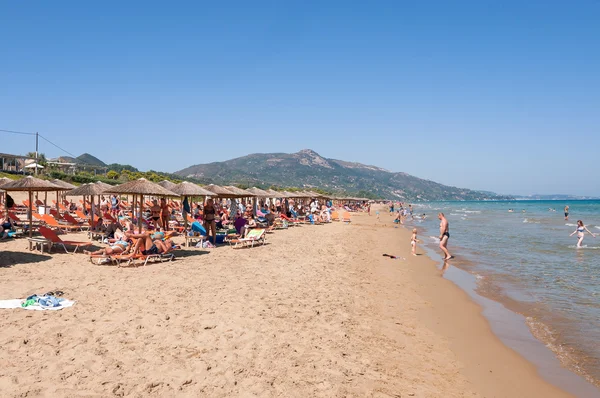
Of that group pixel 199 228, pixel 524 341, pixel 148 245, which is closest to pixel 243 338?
pixel 524 341

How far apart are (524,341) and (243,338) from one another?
3.71 meters

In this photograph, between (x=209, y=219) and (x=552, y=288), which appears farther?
(x=209, y=219)

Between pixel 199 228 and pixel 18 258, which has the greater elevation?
pixel 199 228

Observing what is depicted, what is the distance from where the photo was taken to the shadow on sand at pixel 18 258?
781 centimetres

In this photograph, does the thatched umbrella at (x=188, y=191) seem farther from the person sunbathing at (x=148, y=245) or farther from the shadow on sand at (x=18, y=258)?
the shadow on sand at (x=18, y=258)

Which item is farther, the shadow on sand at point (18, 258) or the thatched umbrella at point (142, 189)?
the thatched umbrella at point (142, 189)

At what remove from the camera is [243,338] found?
441 centimetres

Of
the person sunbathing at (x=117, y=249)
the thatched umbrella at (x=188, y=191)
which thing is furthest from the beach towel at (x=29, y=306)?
the thatched umbrella at (x=188, y=191)

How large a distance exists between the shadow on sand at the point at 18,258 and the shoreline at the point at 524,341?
8.54 metres

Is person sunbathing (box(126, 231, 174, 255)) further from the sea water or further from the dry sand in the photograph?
the sea water

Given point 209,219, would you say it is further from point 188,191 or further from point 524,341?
point 524,341

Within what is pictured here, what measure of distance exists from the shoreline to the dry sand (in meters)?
0.16

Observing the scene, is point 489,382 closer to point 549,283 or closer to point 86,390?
point 86,390

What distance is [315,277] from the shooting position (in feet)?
25.6
